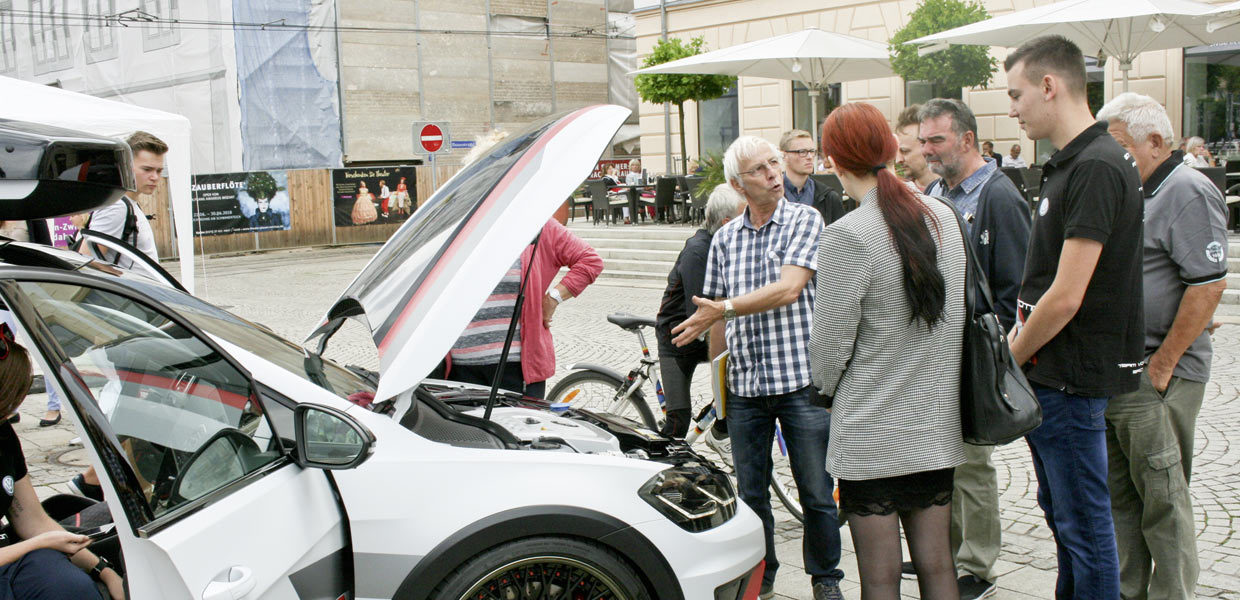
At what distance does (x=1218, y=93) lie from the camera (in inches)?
699

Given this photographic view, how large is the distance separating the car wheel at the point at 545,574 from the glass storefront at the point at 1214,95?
60.0 ft

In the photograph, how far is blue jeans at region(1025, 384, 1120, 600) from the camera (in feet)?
9.86

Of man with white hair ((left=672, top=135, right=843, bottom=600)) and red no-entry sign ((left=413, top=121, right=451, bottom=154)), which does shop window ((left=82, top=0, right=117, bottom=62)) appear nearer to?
red no-entry sign ((left=413, top=121, right=451, bottom=154))

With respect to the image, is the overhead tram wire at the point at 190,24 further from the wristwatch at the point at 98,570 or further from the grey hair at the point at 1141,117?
the grey hair at the point at 1141,117

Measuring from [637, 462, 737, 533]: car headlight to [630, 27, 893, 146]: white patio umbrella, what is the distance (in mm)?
12444

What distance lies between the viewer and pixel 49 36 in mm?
33250

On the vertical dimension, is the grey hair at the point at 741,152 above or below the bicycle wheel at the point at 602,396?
above

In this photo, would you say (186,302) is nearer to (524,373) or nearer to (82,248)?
(524,373)

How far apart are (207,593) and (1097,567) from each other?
2.51m

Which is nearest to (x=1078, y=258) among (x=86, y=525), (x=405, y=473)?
(x=405, y=473)

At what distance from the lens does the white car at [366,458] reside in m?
2.40

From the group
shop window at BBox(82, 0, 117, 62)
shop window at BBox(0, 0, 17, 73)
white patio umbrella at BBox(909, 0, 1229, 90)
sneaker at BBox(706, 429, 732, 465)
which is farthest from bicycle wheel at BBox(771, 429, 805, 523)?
shop window at BBox(0, 0, 17, 73)

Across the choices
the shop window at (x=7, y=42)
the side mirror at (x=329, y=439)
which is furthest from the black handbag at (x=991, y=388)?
the shop window at (x=7, y=42)

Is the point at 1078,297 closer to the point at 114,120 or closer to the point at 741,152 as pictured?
the point at 741,152
